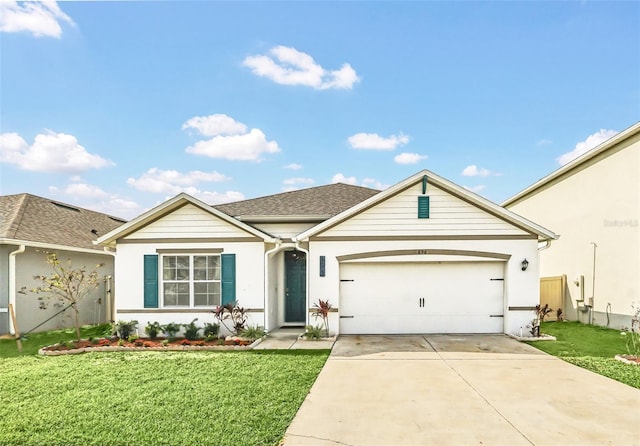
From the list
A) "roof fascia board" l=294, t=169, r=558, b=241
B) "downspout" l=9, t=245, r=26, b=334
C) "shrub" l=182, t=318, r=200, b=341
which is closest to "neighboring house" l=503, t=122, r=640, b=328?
"roof fascia board" l=294, t=169, r=558, b=241

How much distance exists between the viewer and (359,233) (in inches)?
426

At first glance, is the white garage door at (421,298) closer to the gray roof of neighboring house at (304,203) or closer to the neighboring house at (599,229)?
the gray roof of neighboring house at (304,203)

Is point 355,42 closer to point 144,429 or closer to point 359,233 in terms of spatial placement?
point 359,233

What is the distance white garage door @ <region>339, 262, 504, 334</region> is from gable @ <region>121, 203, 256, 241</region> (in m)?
3.67

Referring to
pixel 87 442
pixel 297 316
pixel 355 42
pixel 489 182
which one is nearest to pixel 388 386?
pixel 87 442

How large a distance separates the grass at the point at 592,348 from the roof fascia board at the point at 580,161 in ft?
18.5

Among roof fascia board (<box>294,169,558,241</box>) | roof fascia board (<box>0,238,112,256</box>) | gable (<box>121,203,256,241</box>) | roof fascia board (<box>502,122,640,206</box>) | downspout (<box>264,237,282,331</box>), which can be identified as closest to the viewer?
roof fascia board (<box>294,169,558,241</box>)

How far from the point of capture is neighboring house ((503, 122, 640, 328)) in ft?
38.1

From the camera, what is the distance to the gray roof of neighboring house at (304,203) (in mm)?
12914

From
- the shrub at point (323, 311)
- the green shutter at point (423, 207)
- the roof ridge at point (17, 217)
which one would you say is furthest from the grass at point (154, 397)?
the green shutter at point (423, 207)

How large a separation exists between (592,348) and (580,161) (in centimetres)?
730

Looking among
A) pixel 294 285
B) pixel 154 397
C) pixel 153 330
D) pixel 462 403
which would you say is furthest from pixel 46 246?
pixel 462 403

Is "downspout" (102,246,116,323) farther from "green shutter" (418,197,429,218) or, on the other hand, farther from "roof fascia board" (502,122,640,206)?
"roof fascia board" (502,122,640,206)

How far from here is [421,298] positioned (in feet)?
A: 35.9
